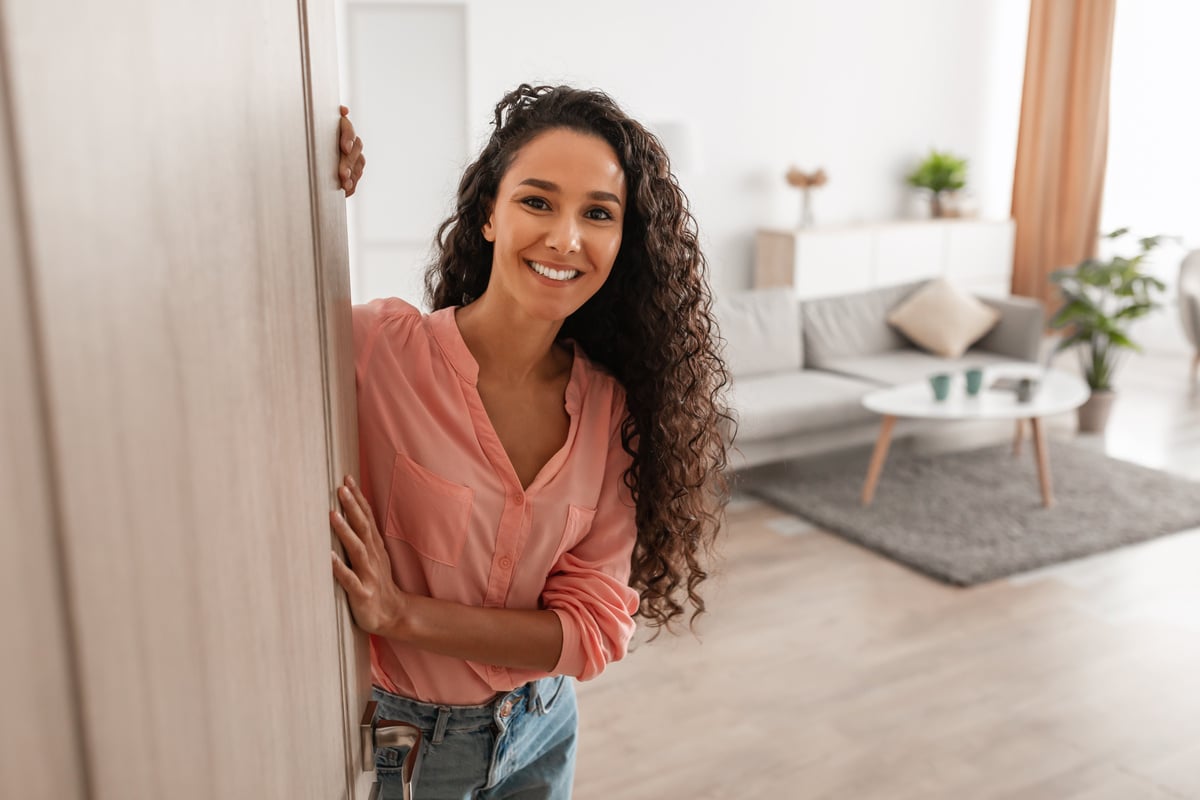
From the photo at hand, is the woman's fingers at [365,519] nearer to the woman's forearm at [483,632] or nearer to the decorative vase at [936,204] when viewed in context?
the woman's forearm at [483,632]

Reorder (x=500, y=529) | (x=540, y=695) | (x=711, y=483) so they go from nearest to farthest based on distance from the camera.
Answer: (x=500, y=529) < (x=540, y=695) < (x=711, y=483)

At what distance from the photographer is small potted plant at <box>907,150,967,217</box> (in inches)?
284

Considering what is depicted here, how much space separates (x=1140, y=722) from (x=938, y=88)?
5586mm

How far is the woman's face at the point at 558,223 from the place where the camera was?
1247 millimetres

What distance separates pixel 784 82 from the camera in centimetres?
680

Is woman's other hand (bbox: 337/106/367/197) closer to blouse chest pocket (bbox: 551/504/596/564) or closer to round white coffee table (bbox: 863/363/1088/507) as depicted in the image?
blouse chest pocket (bbox: 551/504/596/564)

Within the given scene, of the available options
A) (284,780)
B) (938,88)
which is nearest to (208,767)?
(284,780)

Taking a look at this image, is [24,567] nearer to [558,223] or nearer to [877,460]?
[558,223]

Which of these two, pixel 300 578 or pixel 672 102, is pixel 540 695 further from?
pixel 672 102

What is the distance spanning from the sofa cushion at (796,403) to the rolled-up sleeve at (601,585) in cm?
291

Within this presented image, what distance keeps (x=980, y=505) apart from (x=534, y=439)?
337 centimetres

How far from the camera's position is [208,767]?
0.55m

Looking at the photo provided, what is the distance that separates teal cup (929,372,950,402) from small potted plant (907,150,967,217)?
328 centimetres

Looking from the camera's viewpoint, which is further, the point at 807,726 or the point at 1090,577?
the point at 1090,577
